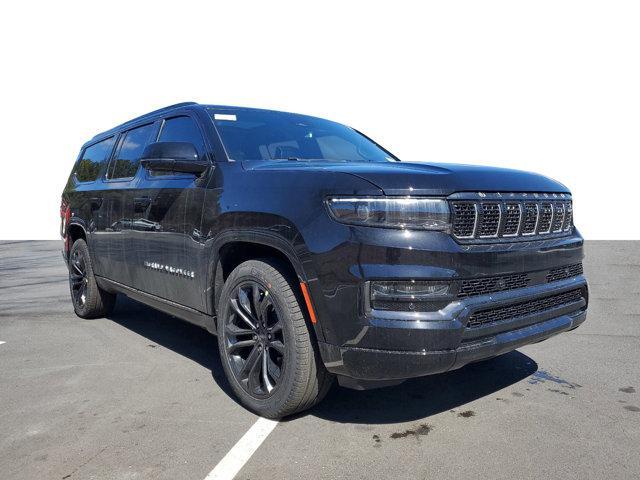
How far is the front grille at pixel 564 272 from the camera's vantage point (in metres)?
2.91

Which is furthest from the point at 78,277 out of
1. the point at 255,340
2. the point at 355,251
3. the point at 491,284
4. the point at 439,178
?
the point at 491,284

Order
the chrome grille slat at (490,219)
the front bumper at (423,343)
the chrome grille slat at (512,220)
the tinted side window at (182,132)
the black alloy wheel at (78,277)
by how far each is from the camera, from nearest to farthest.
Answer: the front bumper at (423,343) < the chrome grille slat at (490,219) < the chrome grille slat at (512,220) < the tinted side window at (182,132) < the black alloy wheel at (78,277)

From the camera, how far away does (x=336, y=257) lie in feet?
7.88

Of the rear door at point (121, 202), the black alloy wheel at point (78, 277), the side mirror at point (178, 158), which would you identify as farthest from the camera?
the black alloy wheel at point (78, 277)

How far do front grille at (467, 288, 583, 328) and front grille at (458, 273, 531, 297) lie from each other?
10cm

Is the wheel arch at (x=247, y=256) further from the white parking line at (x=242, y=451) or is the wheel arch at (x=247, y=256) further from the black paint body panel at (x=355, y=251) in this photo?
the white parking line at (x=242, y=451)

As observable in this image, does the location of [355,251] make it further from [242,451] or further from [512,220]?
[242,451]

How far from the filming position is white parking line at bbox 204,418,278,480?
234 cm

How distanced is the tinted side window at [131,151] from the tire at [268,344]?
6.33ft

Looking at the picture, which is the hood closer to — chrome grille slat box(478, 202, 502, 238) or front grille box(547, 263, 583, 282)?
chrome grille slat box(478, 202, 502, 238)

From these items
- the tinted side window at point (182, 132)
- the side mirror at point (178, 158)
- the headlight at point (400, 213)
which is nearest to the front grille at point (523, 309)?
the headlight at point (400, 213)

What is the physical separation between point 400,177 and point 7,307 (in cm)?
617

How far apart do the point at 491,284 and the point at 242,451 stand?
1.52m

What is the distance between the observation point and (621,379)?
11.6 ft
